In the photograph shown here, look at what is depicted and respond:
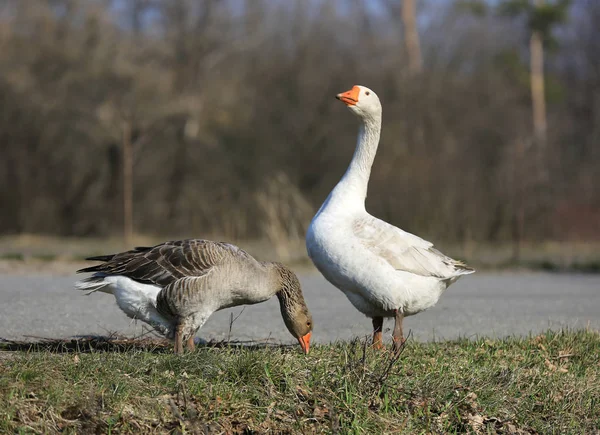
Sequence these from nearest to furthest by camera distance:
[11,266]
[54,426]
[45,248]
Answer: [54,426], [11,266], [45,248]

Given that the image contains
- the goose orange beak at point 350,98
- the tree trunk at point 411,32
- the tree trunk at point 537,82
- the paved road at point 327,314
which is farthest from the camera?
the tree trunk at point 537,82

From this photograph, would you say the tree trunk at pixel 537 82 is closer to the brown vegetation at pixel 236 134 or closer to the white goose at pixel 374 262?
the brown vegetation at pixel 236 134

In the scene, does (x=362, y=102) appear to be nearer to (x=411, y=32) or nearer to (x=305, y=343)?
(x=305, y=343)

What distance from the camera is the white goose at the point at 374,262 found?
651 centimetres

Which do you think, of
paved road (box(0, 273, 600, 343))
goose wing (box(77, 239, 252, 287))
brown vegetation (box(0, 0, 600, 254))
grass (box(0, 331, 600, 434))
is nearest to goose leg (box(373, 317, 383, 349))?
grass (box(0, 331, 600, 434))

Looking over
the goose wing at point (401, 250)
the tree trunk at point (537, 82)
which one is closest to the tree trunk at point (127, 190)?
the goose wing at point (401, 250)

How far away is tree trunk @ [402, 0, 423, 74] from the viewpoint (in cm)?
3398

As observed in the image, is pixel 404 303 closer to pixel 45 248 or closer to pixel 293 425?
Answer: pixel 293 425

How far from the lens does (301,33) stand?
34.8m

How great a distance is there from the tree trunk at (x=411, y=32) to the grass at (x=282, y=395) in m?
28.5

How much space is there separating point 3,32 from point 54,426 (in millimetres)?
23138

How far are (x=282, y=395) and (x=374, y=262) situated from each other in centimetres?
164

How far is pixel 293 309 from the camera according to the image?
6.67 m

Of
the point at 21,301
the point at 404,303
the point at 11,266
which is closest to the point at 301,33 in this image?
the point at 11,266
